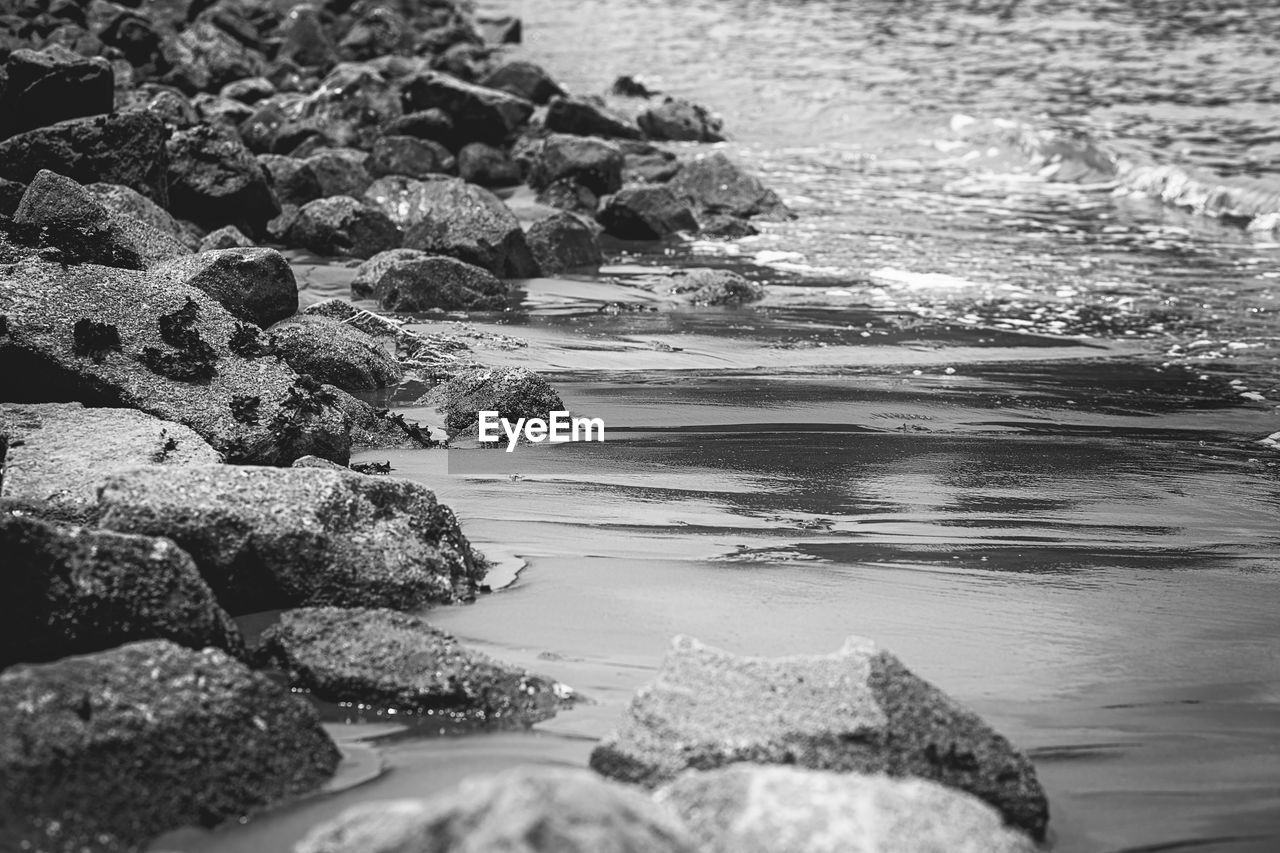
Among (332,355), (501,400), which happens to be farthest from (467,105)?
(501,400)

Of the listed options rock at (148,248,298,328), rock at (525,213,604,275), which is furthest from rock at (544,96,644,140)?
rock at (148,248,298,328)

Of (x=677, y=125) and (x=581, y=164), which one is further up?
(x=677, y=125)

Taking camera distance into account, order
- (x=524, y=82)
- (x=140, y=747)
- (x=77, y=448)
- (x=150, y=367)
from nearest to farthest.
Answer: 1. (x=140, y=747)
2. (x=77, y=448)
3. (x=150, y=367)
4. (x=524, y=82)

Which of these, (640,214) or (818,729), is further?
(640,214)

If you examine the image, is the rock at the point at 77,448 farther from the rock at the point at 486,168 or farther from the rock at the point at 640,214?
the rock at the point at 486,168

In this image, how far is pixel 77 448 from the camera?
4.31 m

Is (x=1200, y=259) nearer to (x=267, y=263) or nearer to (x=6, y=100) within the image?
Answer: (x=267, y=263)

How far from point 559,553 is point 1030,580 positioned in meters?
1.50

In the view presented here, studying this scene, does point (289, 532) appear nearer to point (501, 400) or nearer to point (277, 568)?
point (277, 568)

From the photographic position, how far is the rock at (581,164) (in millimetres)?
11859

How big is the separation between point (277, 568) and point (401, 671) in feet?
2.11

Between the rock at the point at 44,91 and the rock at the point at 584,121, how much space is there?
5936 millimetres

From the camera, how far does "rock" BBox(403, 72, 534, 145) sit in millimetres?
13320

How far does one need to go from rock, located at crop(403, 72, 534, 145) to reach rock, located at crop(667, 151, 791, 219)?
2.17 m
